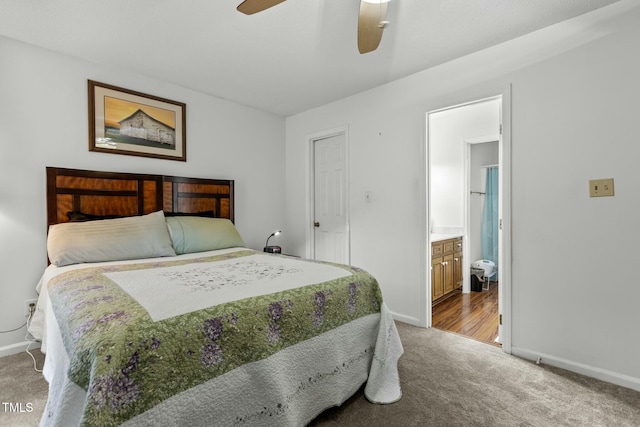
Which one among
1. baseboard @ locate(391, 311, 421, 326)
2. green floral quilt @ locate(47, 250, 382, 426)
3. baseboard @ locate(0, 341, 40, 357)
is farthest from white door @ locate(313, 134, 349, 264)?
baseboard @ locate(0, 341, 40, 357)

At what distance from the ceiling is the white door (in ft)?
3.11

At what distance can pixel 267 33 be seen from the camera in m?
2.23

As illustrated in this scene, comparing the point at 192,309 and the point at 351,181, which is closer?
the point at 192,309

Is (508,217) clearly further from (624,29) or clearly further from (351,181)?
(351,181)

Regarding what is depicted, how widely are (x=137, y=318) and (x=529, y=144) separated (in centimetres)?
266

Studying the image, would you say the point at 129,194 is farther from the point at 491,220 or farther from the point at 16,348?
the point at 491,220

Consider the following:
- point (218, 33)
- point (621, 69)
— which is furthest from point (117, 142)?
point (621, 69)

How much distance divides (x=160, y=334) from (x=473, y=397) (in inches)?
69.6

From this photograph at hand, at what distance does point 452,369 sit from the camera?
2123mm

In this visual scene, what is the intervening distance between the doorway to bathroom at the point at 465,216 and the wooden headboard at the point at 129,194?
2.29m

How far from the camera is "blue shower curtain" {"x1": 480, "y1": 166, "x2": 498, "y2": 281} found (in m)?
4.54

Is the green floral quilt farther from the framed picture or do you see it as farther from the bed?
the framed picture

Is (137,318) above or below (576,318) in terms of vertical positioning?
above

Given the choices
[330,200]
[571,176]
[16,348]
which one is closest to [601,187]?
[571,176]
